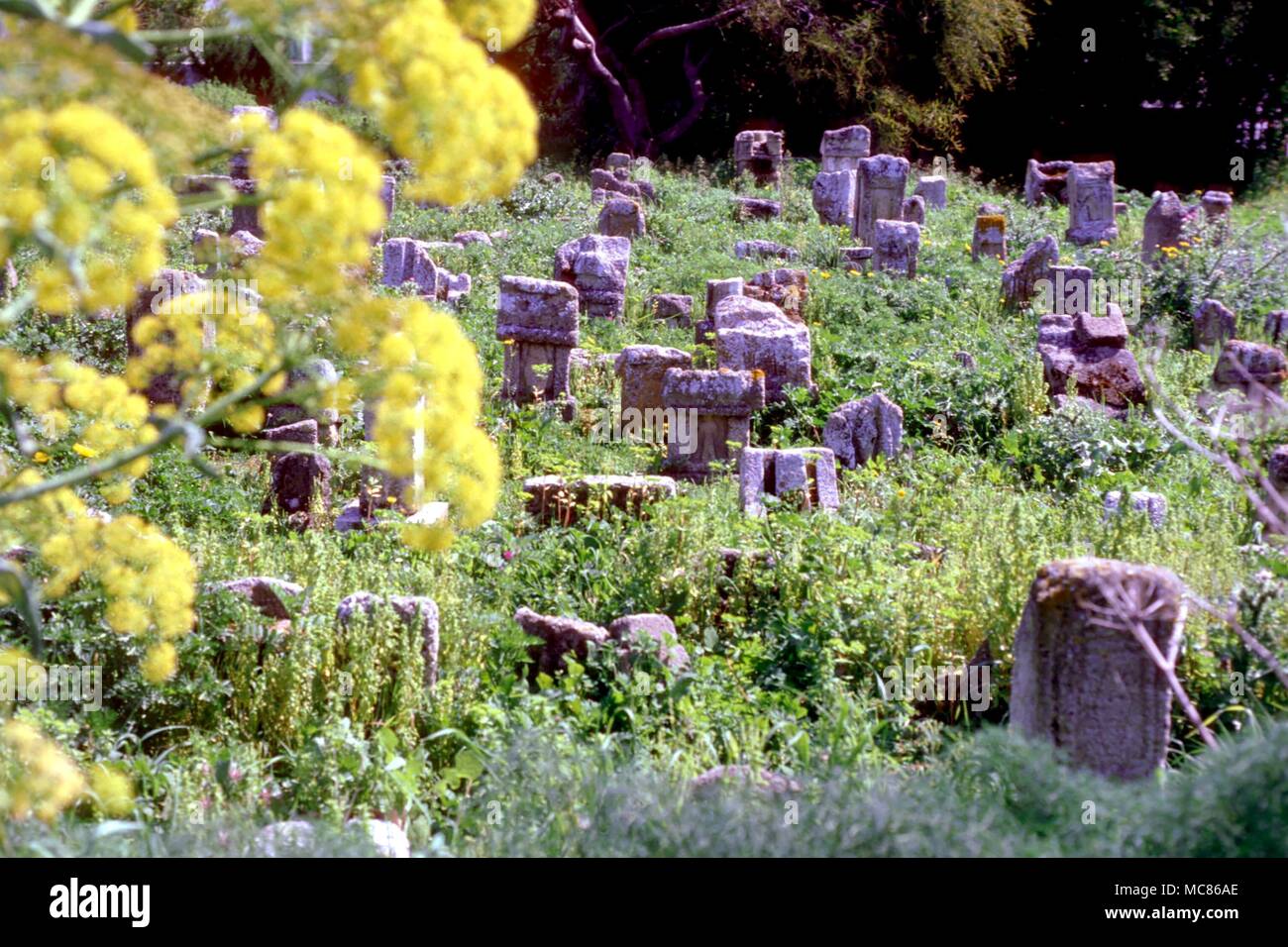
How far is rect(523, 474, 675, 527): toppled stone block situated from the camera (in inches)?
273

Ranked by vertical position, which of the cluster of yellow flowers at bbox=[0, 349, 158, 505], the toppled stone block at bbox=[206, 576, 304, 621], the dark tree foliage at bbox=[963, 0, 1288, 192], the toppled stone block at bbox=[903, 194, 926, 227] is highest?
the dark tree foliage at bbox=[963, 0, 1288, 192]

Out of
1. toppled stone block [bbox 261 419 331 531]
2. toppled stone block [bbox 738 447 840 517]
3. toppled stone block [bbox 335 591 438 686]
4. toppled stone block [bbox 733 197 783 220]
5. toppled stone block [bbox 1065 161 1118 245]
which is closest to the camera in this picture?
toppled stone block [bbox 335 591 438 686]

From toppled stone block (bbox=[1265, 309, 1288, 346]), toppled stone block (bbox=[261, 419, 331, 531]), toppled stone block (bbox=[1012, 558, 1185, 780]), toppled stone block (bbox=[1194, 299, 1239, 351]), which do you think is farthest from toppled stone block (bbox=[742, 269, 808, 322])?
toppled stone block (bbox=[1012, 558, 1185, 780])

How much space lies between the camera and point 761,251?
14.4m

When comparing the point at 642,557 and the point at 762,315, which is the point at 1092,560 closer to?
the point at 642,557

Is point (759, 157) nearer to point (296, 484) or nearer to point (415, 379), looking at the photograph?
point (296, 484)

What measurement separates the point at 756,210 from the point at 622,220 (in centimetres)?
291

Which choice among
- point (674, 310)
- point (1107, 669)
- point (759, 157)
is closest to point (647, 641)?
point (1107, 669)

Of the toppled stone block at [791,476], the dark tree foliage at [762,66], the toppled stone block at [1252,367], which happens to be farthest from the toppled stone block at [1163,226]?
the dark tree foliage at [762,66]

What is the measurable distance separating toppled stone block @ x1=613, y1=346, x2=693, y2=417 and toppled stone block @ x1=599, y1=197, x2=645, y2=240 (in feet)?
21.5

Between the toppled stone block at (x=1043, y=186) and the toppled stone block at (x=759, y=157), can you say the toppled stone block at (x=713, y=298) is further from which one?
the toppled stone block at (x=1043, y=186)

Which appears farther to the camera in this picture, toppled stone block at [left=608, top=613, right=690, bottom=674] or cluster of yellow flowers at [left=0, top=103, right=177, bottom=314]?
toppled stone block at [left=608, top=613, right=690, bottom=674]

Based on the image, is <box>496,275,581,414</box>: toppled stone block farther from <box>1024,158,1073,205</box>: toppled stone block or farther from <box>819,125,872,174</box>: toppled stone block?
<box>1024,158,1073,205</box>: toppled stone block

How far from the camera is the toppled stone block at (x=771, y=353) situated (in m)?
9.52
